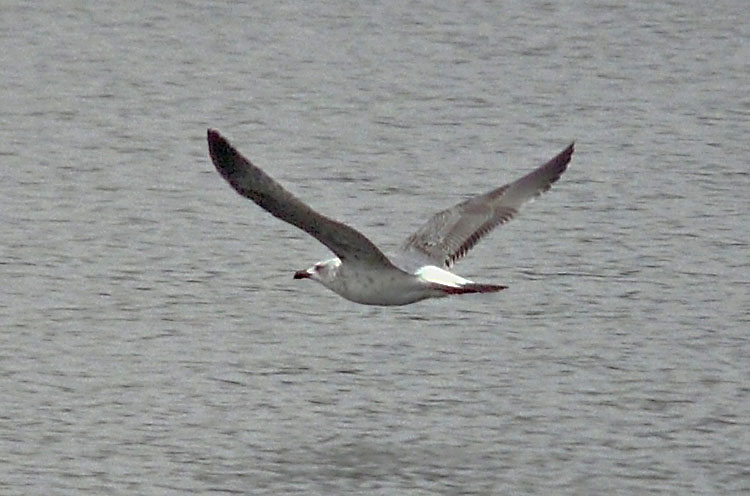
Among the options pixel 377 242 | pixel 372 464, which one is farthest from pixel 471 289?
pixel 377 242

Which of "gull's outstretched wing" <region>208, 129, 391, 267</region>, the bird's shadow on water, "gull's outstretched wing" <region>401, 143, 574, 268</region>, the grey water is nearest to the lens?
"gull's outstretched wing" <region>208, 129, 391, 267</region>

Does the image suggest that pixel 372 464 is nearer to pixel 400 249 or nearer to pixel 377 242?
pixel 400 249

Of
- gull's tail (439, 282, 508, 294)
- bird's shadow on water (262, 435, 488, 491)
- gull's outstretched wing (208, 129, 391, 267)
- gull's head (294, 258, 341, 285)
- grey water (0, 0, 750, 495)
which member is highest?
gull's outstretched wing (208, 129, 391, 267)

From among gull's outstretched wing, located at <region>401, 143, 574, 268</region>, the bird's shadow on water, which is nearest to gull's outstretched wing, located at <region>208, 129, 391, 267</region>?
the bird's shadow on water

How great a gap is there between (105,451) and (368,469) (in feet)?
4.31

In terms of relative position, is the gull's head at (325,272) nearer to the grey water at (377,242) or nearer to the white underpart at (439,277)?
the white underpart at (439,277)

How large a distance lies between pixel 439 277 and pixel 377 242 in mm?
3330

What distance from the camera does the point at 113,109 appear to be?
55.4 ft

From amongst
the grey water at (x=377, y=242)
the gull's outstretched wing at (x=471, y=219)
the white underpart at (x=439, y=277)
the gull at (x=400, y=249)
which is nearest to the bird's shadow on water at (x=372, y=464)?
the grey water at (x=377, y=242)

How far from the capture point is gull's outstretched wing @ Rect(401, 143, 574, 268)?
10641 mm

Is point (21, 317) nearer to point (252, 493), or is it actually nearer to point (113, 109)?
point (252, 493)

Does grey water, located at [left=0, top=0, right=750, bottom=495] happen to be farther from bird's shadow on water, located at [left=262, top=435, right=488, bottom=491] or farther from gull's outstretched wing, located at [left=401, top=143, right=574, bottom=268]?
gull's outstretched wing, located at [left=401, top=143, right=574, bottom=268]

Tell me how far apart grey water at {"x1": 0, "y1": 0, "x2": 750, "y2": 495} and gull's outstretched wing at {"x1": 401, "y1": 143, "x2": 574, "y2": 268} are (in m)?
0.82

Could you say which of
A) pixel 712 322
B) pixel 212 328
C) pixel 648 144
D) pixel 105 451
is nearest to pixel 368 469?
pixel 105 451
